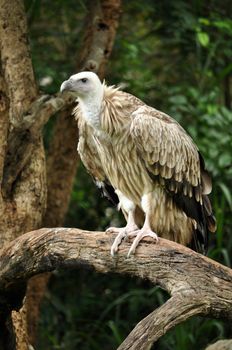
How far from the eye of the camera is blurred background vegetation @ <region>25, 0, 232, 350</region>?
720cm

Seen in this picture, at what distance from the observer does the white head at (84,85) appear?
495 cm

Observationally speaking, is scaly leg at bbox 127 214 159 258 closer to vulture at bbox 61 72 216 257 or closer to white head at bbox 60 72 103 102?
vulture at bbox 61 72 216 257

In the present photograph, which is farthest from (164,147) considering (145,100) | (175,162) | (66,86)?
(145,100)

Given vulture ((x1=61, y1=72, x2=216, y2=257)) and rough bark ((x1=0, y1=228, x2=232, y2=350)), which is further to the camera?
vulture ((x1=61, y1=72, x2=216, y2=257))

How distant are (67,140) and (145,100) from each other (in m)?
1.75

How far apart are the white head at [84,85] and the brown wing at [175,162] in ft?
0.98

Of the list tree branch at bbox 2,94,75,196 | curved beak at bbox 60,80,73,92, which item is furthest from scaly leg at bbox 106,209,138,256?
curved beak at bbox 60,80,73,92

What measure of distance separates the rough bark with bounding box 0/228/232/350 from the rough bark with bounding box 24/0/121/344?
1.84m

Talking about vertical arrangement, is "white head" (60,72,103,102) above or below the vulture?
above

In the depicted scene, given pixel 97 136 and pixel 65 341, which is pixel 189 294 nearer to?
pixel 97 136

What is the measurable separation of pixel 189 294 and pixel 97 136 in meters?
1.62

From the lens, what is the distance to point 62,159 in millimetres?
6512

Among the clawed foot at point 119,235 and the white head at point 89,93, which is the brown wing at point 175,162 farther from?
the clawed foot at point 119,235

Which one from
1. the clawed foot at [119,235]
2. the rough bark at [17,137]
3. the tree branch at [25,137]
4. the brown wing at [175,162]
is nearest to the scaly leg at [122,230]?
the clawed foot at [119,235]
